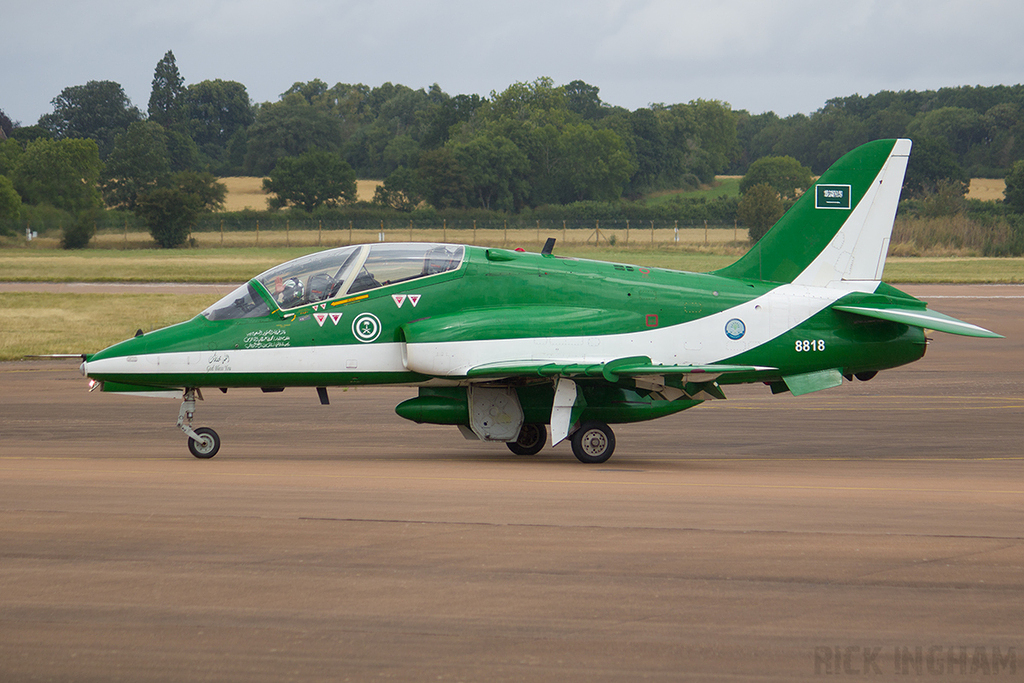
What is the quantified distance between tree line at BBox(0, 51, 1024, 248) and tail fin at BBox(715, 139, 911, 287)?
260 feet

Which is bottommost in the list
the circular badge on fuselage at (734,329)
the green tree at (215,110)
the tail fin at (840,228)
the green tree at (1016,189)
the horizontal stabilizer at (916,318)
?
the circular badge on fuselage at (734,329)

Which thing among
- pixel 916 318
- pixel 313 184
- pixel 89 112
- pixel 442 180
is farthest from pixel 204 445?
pixel 89 112

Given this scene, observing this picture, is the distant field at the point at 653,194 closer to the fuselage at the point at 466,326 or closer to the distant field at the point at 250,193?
the distant field at the point at 250,193

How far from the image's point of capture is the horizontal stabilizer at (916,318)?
43.3 feet

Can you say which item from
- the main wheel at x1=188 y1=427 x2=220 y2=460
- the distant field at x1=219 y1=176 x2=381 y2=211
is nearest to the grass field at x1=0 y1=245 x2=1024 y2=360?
the main wheel at x1=188 y1=427 x2=220 y2=460

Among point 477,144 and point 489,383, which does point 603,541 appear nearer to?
point 489,383

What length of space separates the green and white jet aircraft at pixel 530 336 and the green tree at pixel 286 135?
147 metres

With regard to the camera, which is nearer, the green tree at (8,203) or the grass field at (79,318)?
the grass field at (79,318)

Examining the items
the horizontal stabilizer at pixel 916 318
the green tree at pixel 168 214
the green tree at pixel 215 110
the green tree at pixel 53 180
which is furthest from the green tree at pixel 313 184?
the horizontal stabilizer at pixel 916 318

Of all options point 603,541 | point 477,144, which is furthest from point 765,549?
point 477,144

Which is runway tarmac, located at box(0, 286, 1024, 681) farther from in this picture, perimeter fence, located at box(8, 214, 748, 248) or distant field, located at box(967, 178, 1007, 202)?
distant field, located at box(967, 178, 1007, 202)

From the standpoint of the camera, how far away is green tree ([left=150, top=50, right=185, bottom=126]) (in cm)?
19100

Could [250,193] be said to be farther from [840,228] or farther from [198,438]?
[840,228]

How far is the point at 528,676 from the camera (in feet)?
18.1
